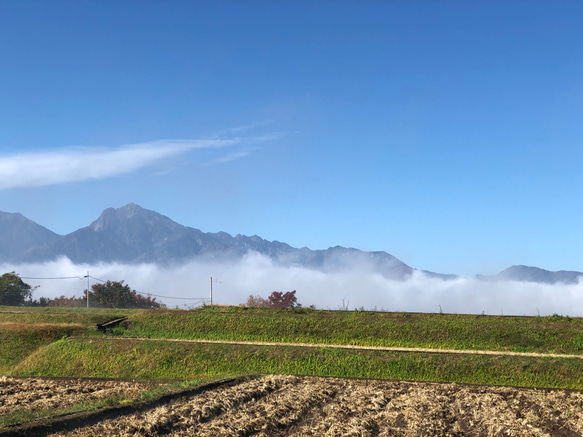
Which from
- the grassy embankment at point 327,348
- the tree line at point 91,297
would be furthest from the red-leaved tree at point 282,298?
the grassy embankment at point 327,348

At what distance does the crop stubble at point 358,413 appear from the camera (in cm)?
1631

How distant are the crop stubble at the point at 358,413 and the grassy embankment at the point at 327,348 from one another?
19.9 feet

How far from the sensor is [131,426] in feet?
52.6

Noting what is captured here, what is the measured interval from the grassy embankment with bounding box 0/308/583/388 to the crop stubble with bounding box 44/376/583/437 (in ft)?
19.9

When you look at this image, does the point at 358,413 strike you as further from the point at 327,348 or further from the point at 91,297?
the point at 91,297

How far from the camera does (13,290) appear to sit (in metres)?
90.2

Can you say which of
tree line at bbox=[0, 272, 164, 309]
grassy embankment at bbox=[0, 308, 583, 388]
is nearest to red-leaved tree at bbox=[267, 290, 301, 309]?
tree line at bbox=[0, 272, 164, 309]

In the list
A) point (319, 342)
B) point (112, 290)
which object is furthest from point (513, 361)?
point (112, 290)

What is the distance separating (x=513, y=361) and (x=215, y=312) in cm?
2160

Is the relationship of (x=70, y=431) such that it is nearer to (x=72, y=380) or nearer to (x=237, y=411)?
(x=237, y=411)

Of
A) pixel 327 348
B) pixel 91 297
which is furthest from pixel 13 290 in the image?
pixel 327 348

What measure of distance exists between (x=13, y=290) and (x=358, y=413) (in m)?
84.4

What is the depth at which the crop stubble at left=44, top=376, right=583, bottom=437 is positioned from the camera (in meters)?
16.3

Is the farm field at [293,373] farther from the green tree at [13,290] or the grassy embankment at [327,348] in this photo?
the green tree at [13,290]
